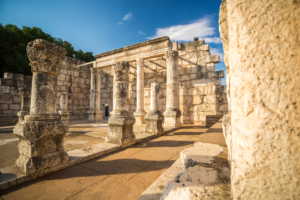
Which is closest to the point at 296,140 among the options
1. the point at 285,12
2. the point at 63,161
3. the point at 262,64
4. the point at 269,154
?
the point at 269,154

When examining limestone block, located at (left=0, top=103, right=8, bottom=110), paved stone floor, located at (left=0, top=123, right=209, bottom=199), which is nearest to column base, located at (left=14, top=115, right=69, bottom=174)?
paved stone floor, located at (left=0, top=123, right=209, bottom=199)

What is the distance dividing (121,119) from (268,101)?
12.8ft

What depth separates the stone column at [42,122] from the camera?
8.42 ft

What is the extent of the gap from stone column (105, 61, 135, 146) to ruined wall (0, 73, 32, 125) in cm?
935

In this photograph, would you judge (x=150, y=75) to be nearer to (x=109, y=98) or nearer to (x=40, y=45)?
(x=109, y=98)

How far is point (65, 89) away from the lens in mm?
12734

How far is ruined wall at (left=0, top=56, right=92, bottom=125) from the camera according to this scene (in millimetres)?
9602

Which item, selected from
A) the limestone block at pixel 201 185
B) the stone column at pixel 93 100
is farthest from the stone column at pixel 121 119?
the stone column at pixel 93 100

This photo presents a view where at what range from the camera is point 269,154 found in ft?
2.70

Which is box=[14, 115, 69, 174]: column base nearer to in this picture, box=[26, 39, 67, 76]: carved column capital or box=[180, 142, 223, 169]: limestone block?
box=[26, 39, 67, 76]: carved column capital

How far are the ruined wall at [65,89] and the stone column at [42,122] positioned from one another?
9200mm

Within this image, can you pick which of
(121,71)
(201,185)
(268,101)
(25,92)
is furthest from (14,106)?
(268,101)

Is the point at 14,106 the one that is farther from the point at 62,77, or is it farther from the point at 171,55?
the point at 171,55

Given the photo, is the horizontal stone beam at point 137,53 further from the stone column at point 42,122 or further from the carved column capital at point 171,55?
the stone column at point 42,122
